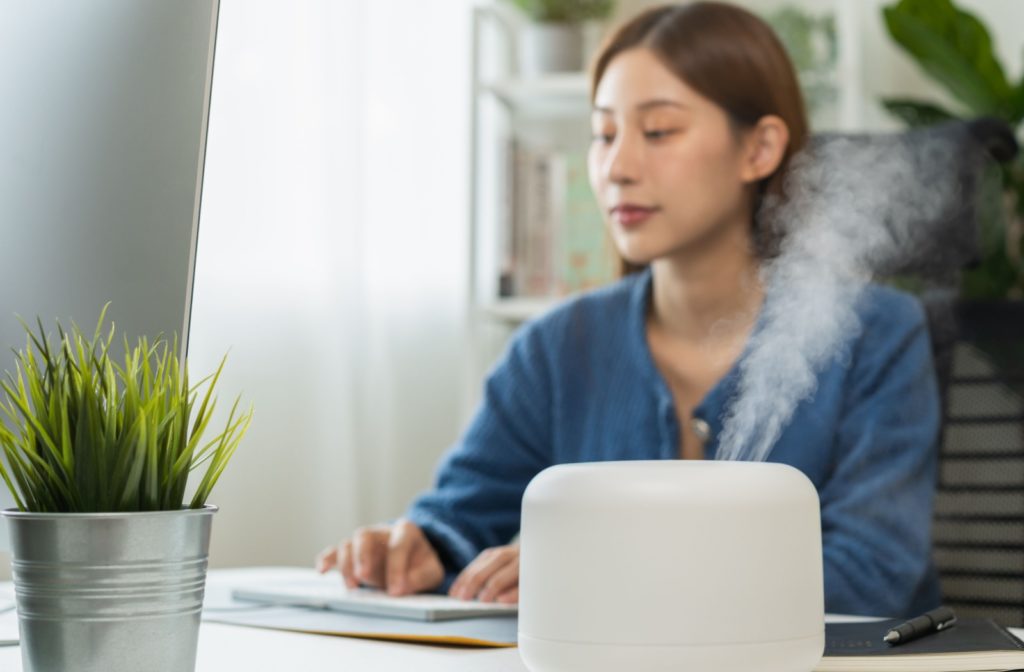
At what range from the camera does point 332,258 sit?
2.27 m

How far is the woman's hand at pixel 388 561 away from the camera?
1.21 meters

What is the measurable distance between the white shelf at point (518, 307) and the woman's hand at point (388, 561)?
1.15m

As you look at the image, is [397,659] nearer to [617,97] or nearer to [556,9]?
[617,97]

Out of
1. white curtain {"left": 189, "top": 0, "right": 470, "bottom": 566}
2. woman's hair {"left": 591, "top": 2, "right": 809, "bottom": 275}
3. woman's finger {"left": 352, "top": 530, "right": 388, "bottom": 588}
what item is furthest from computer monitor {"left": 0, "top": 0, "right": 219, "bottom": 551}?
white curtain {"left": 189, "top": 0, "right": 470, "bottom": 566}

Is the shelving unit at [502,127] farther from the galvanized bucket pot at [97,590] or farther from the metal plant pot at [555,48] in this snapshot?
the galvanized bucket pot at [97,590]

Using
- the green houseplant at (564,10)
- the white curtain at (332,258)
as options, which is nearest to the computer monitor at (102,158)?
the white curtain at (332,258)

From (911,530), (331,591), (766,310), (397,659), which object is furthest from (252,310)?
(397,659)

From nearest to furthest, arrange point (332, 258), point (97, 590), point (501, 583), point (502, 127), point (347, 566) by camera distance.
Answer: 1. point (97, 590)
2. point (501, 583)
3. point (347, 566)
4. point (332, 258)
5. point (502, 127)

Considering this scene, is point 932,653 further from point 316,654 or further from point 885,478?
point 885,478

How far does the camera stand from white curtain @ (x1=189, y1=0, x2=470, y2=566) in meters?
2.11

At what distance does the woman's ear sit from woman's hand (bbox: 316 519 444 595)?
67 cm

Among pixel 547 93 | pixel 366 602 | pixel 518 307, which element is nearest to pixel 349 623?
pixel 366 602

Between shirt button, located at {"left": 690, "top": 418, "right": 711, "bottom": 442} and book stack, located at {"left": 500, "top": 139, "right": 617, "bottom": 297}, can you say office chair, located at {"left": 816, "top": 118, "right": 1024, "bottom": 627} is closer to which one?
shirt button, located at {"left": 690, "top": 418, "right": 711, "bottom": 442}

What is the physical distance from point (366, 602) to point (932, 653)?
461 mm
